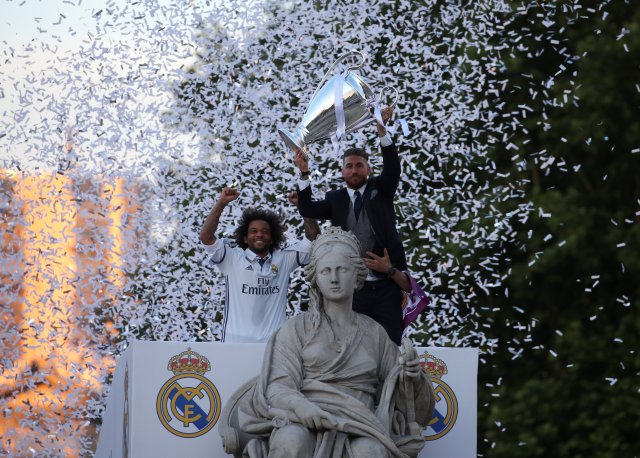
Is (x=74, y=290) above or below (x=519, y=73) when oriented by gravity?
below

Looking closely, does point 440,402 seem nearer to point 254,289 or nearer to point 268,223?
point 254,289

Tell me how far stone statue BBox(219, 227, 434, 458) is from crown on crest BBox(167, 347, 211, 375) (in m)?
0.46

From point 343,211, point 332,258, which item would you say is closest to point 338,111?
point 343,211

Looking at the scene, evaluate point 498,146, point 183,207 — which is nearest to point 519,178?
point 498,146

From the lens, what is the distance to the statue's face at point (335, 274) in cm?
1009

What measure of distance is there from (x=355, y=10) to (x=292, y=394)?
8509 mm

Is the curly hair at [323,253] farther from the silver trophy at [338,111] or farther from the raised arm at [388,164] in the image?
the silver trophy at [338,111]

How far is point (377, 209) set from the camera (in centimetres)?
1108

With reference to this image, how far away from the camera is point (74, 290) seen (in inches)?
664

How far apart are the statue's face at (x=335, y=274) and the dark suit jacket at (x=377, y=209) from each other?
986mm

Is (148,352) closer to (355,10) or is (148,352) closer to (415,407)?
(415,407)

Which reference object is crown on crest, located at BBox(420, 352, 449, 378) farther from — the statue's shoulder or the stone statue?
the statue's shoulder

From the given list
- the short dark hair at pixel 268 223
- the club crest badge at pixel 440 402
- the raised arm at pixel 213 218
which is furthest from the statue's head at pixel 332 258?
the short dark hair at pixel 268 223

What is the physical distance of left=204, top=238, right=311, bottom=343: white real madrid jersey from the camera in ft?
37.5
